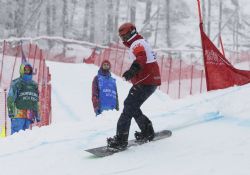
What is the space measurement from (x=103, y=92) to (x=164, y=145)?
2697 mm

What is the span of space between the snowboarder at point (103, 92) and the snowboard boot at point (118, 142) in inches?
109

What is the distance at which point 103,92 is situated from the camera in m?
8.58

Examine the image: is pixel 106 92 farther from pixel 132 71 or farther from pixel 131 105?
pixel 132 71

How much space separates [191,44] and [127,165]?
4180cm

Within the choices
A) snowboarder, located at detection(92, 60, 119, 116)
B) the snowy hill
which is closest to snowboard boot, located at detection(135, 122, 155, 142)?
the snowy hill

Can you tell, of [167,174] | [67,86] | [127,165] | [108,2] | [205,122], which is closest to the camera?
[167,174]

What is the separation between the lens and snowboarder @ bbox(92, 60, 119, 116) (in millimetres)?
8542

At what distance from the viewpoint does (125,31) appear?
572 centimetres

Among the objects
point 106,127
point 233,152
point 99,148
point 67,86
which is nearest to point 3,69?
point 67,86

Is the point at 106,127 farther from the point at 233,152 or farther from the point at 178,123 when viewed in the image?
the point at 233,152

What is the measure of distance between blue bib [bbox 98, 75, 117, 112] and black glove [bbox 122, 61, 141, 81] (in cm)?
311

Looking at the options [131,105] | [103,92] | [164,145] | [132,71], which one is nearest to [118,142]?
[131,105]

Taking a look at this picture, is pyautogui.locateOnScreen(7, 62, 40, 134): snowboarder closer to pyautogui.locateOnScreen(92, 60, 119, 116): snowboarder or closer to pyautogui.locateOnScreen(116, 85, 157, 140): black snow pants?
pyautogui.locateOnScreen(92, 60, 119, 116): snowboarder

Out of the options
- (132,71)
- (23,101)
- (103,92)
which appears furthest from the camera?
(103,92)
